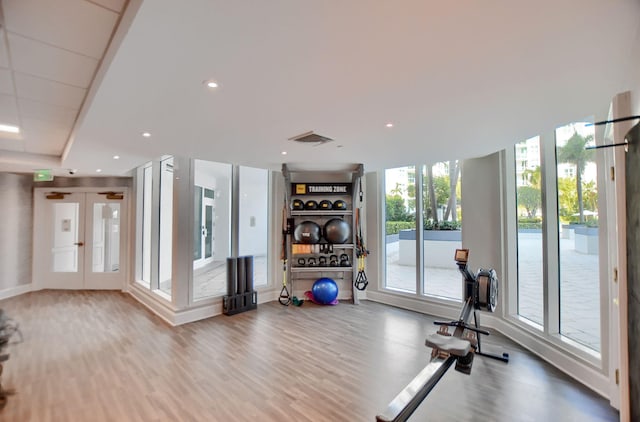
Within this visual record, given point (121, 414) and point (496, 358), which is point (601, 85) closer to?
point (496, 358)

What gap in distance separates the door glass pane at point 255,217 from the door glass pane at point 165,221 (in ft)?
4.76

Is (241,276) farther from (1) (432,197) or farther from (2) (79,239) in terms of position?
(2) (79,239)

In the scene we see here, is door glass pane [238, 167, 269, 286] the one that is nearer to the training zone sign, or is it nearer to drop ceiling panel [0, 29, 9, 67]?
the training zone sign

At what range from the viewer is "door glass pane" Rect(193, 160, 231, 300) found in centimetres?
539

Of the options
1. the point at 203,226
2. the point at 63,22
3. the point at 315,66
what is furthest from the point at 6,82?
the point at 203,226

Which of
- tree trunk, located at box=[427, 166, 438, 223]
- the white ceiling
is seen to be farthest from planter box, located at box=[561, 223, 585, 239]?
tree trunk, located at box=[427, 166, 438, 223]

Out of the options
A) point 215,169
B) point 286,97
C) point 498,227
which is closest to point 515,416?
point 498,227

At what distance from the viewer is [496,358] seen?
11.1 ft

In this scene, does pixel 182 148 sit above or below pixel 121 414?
above

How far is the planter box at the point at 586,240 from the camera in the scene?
9.57 ft

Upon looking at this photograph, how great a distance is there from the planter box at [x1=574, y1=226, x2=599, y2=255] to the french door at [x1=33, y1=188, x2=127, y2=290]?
8.32 metres

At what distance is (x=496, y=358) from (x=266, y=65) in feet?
13.2

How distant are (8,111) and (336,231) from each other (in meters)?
4.71

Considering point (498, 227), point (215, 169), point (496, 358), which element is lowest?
point (496, 358)
